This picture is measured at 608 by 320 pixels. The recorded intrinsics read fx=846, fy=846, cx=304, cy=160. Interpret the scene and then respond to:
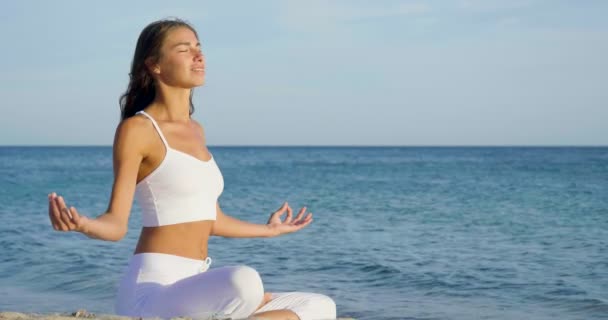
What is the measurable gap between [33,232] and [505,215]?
36.2ft

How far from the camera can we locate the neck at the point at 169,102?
418 cm

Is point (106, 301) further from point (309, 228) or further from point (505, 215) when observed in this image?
point (505, 215)

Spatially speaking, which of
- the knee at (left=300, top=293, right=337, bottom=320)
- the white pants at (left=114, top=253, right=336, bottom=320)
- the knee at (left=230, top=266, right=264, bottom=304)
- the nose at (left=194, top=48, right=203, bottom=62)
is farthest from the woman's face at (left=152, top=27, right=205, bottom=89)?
the knee at (left=300, top=293, right=337, bottom=320)

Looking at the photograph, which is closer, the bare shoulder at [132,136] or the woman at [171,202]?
the woman at [171,202]

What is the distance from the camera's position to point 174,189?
12.9ft

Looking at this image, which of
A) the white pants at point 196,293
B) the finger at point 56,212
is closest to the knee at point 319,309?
the white pants at point 196,293

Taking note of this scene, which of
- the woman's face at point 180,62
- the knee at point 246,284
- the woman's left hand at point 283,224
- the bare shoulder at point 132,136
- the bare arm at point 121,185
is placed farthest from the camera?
the woman's left hand at point 283,224

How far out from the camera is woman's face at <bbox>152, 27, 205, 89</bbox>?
13.5ft

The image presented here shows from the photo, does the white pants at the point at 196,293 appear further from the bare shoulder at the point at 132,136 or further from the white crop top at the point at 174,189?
the bare shoulder at the point at 132,136

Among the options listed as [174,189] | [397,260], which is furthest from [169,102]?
[397,260]

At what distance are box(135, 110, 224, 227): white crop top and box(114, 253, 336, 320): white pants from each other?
19 cm

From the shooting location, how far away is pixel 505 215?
20.7 m

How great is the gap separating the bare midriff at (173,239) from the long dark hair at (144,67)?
670 mm

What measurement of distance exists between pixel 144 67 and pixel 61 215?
1173 mm
